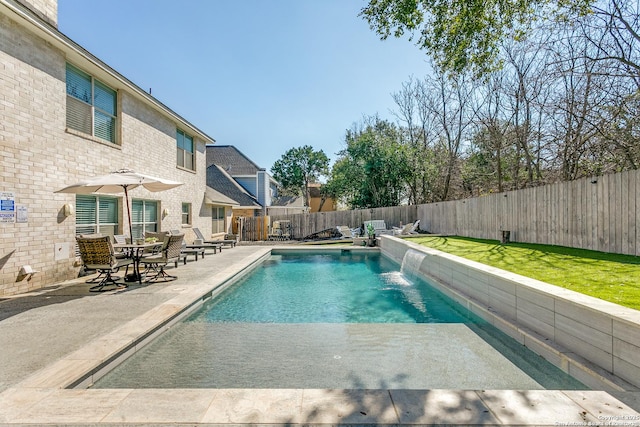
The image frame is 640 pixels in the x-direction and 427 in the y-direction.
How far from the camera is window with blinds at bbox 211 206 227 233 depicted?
1782 cm

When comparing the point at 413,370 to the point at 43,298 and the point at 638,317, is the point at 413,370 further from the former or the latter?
the point at 43,298

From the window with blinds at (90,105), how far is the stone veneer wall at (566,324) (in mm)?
9743

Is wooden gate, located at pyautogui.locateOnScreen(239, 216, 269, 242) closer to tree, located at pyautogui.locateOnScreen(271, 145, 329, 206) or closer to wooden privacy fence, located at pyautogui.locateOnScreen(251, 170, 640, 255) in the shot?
wooden privacy fence, located at pyautogui.locateOnScreen(251, 170, 640, 255)

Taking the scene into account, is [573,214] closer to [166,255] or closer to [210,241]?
[166,255]

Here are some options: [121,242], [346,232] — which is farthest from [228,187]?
[121,242]

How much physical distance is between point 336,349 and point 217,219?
1563 centimetres

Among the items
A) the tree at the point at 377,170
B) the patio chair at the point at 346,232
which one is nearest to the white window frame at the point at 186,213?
the patio chair at the point at 346,232

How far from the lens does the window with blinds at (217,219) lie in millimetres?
17816

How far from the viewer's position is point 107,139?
356 inches

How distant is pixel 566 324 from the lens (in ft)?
11.5

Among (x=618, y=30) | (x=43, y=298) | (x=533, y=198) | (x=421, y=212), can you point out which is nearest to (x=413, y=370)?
(x=43, y=298)

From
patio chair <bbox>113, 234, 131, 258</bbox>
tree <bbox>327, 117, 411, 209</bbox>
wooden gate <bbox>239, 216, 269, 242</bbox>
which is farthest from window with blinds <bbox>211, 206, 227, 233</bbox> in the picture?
tree <bbox>327, 117, 411, 209</bbox>

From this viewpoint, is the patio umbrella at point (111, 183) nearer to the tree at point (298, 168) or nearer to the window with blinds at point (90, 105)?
the window with blinds at point (90, 105)

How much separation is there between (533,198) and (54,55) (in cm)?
1315
